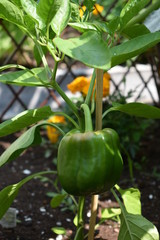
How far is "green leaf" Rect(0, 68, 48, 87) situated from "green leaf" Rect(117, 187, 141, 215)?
0.37 metres

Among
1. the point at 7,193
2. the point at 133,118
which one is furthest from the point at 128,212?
the point at 133,118

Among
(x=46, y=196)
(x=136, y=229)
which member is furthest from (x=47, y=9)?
(x=46, y=196)

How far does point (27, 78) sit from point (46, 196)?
0.91 metres

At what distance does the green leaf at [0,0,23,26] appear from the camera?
0.78 meters

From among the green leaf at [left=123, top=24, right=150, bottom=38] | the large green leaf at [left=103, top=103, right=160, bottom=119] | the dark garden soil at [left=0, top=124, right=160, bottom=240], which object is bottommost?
the dark garden soil at [left=0, top=124, right=160, bottom=240]

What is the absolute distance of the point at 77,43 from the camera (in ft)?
2.22

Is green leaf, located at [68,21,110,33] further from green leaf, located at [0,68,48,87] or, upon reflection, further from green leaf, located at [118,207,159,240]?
green leaf, located at [118,207,159,240]

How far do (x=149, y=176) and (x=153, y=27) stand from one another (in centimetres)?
102

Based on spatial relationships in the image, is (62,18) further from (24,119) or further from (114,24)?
(24,119)

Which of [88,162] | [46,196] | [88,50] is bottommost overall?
[46,196]

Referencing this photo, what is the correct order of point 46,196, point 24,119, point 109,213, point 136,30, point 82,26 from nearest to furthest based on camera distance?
1. point 82,26
2. point 24,119
3. point 136,30
4. point 109,213
5. point 46,196

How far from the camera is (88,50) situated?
660 millimetres

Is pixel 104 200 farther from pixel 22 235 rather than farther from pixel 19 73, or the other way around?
pixel 19 73

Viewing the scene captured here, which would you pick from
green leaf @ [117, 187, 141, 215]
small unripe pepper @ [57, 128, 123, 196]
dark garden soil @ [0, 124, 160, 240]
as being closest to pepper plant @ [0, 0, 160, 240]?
small unripe pepper @ [57, 128, 123, 196]
